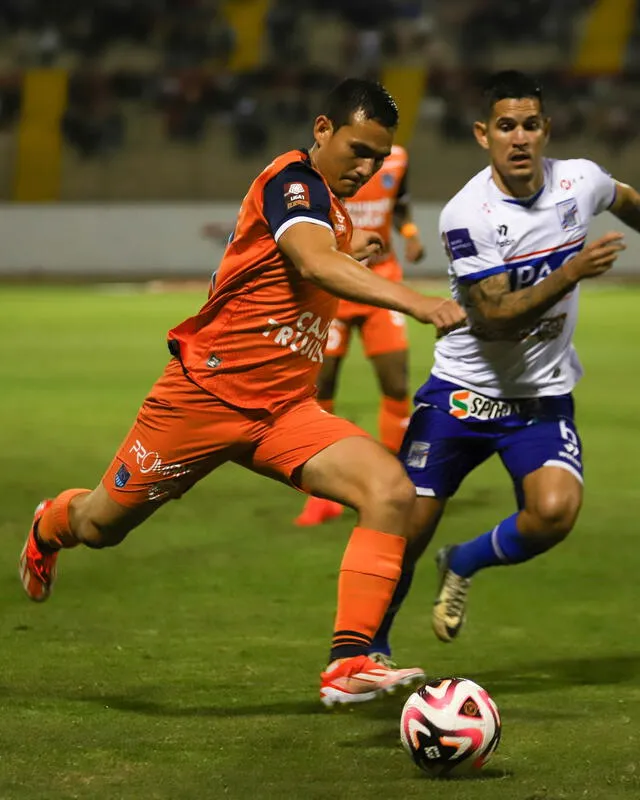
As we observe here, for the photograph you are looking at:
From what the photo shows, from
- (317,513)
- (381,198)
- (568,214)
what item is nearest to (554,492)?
(568,214)

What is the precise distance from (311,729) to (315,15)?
96.1 feet

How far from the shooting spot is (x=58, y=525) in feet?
18.4

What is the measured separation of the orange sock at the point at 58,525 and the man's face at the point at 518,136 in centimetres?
190

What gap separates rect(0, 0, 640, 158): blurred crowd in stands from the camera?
3077 centimetres

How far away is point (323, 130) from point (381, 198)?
Result: 4.64m

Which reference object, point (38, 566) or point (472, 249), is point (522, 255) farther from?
point (38, 566)

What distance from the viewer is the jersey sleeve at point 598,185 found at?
18.4 ft

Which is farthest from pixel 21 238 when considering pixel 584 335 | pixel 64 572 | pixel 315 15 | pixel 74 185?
pixel 64 572

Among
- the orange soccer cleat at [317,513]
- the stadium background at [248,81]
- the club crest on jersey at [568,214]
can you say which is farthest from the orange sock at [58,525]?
the stadium background at [248,81]

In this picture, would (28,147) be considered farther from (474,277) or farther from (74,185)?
(474,277)

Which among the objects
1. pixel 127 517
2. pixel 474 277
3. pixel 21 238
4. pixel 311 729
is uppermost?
pixel 474 277

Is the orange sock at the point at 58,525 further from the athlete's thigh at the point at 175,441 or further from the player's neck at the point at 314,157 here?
the player's neck at the point at 314,157

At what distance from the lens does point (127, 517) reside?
5336 mm

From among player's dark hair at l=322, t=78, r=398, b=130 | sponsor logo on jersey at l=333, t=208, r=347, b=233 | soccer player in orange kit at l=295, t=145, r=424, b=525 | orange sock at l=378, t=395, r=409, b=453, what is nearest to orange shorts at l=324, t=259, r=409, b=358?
soccer player in orange kit at l=295, t=145, r=424, b=525
